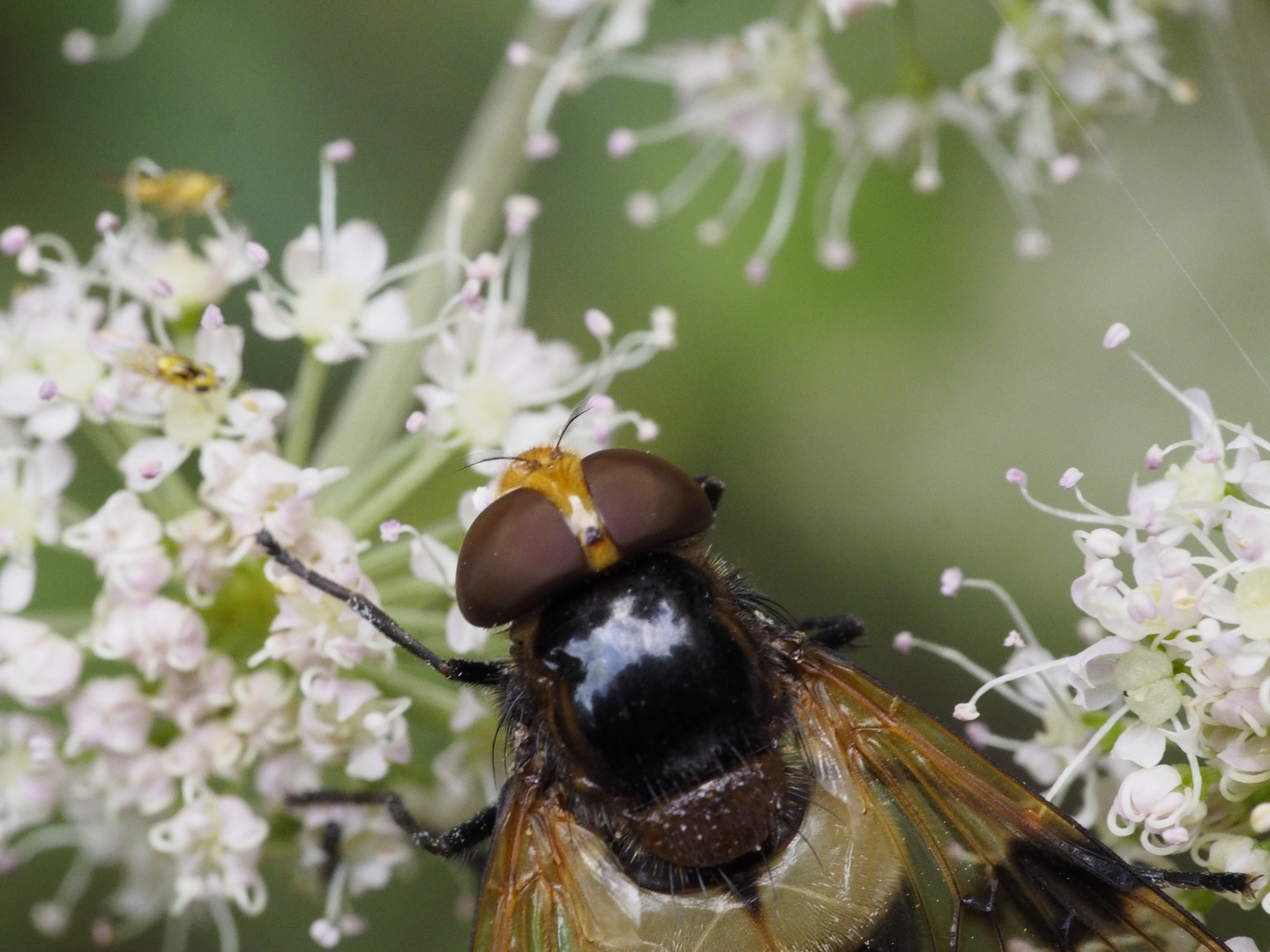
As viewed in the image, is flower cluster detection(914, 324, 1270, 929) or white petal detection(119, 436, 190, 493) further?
white petal detection(119, 436, 190, 493)

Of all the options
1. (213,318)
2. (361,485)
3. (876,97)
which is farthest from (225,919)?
(876,97)

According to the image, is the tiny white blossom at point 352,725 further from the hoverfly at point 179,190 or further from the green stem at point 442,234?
the hoverfly at point 179,190

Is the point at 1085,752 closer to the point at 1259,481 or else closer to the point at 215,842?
the point at 1259,481

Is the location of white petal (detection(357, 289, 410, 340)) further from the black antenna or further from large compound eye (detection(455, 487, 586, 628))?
large compound eye (detection(455, 487, 586, 628))

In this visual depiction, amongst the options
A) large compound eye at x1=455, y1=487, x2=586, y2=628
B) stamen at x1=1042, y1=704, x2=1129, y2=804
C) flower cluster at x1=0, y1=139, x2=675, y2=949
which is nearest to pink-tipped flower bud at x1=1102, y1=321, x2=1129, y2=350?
stamen at x1=1042, y1=704, x2=1129, y2=804

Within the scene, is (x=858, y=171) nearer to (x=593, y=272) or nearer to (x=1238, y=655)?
(x=593, y=272)

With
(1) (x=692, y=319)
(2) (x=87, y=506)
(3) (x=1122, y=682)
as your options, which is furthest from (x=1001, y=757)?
(2) (x=87, y=506)
